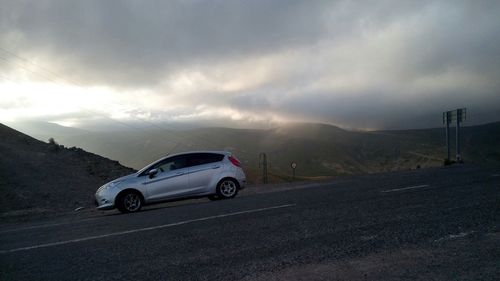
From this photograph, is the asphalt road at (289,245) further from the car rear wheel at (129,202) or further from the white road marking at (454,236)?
the car rear wheel at (129,202)

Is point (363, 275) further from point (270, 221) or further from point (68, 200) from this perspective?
point (68, 200)

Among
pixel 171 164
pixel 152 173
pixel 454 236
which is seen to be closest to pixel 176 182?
pixel 171 164

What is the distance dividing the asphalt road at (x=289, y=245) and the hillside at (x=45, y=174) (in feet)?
39.0

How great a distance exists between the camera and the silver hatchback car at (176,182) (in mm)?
13867

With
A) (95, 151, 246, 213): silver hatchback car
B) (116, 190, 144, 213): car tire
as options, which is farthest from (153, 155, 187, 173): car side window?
(116, 190, 144, 213): car tire

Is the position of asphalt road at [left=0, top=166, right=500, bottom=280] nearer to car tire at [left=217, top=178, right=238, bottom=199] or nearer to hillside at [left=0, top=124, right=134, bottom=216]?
car tire at [left=217, top=178, right=238, bottom=199]

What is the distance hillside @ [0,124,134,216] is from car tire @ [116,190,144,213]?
24.2 feet

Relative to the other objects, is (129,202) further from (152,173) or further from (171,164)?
(171,164)

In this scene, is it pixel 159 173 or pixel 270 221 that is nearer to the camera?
pixel 270 221

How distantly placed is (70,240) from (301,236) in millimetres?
4397

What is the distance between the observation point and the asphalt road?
17.1 ft

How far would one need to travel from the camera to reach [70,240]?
8414mm

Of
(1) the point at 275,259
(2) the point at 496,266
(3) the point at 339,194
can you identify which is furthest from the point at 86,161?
(2) the point at 496,266

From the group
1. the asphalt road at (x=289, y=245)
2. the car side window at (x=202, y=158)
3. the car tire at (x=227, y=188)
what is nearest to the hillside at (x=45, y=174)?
the car side window at (x=202, y=158)
